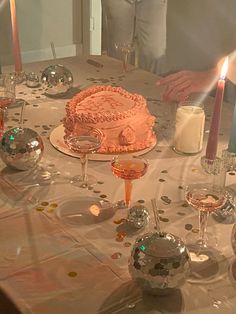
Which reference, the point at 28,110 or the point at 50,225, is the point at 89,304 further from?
the point at 28,110

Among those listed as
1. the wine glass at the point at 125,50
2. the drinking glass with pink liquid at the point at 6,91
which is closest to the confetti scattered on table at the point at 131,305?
the drinking glass with pink liquid at the point at 6,91

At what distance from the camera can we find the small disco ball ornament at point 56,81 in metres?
1.68

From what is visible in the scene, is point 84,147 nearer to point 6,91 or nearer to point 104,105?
point 104,105

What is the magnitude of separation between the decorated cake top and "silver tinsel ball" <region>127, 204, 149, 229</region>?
1.14 feet

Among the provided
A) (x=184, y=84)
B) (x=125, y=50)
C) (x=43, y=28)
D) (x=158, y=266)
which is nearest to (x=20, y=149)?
(x=158, y=266)

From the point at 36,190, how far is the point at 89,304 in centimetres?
40

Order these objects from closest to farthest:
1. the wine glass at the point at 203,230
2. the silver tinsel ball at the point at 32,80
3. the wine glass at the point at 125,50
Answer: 1. the wine glass at the point at 203,230
2. the silver tinsel ball at the point at 32,80
3. the wine glass at the point at 125,50

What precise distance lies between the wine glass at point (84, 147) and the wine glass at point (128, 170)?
81mm

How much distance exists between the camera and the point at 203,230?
0.96 m

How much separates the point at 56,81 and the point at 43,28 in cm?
189

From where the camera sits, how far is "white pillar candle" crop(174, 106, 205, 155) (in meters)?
1.33

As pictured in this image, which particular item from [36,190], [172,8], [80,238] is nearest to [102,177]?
[36,190]

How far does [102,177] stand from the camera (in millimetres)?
1205

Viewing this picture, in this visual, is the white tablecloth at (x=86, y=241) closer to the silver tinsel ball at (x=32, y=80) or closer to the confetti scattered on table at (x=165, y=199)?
the confetti scattered on table at (x=165, y=199)
